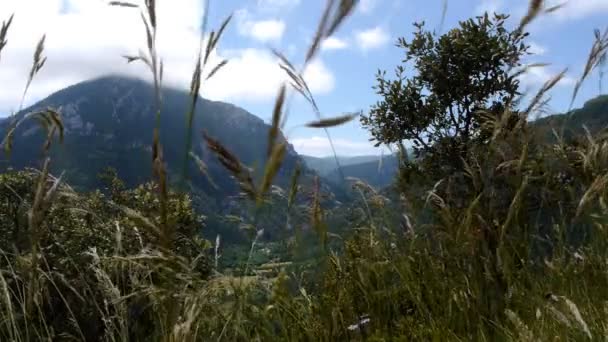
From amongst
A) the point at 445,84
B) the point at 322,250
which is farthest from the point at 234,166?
the point at 445,84

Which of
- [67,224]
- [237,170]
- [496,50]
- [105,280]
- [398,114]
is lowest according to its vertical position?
[67,224]

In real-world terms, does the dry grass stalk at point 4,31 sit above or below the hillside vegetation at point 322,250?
above

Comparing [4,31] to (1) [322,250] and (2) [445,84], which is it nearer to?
(1) [322,250]

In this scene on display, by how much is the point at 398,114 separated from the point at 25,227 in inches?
337

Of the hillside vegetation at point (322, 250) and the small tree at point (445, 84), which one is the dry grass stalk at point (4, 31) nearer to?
the hillside vegetation at point (322, 250)

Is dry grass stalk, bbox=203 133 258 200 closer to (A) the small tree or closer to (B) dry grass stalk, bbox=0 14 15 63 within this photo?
(B) dry grass stalk, bbox=0 14 15 63

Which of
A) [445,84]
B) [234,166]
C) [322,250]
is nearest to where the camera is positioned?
[234,166]

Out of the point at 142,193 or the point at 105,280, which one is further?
the point at 142,193

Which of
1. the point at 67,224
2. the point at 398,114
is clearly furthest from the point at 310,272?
the point at 398,114

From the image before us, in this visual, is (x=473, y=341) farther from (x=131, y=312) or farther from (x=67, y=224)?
(x=67, y=224)

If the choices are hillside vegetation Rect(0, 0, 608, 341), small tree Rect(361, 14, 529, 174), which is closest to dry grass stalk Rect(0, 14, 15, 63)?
hillside vegetation Rect(0, 0, 608, 341)

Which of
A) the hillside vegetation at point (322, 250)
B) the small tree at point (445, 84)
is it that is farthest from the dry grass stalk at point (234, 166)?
the small tree at point (445, 84)

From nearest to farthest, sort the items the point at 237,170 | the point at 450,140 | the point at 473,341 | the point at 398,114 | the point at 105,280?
the point at 237,170
the point at 105,280
the point at 473,341
the point at 450,140
the point at 398,114

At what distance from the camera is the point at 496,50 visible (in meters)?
9.60
